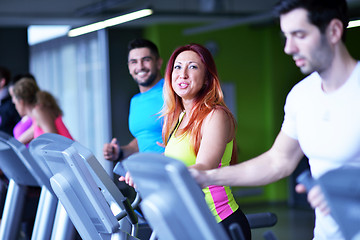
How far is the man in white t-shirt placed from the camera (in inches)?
67.4

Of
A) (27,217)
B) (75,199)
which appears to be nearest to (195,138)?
(75,199)

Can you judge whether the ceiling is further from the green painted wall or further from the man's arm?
the man's arm

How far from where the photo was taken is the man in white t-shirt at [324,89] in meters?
1.71

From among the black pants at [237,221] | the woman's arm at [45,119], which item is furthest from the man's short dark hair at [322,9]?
the woman's arm at [45,119]

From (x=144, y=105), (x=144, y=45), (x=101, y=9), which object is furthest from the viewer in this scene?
(x=101, y=9)

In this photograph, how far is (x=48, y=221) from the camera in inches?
132

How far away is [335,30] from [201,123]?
0.83 meters

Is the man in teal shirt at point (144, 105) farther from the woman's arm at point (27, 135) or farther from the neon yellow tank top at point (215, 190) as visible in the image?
the woman's arm at point (27, 135)

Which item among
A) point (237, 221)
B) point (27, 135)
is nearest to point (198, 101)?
point (237, 221)

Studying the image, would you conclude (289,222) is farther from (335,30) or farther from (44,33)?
(335,30)

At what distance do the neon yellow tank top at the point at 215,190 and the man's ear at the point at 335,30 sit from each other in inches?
32.3

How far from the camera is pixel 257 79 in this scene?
32.3ft

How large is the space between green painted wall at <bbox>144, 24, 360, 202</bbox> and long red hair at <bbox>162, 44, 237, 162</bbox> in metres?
6.81

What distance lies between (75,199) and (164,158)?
95cm
